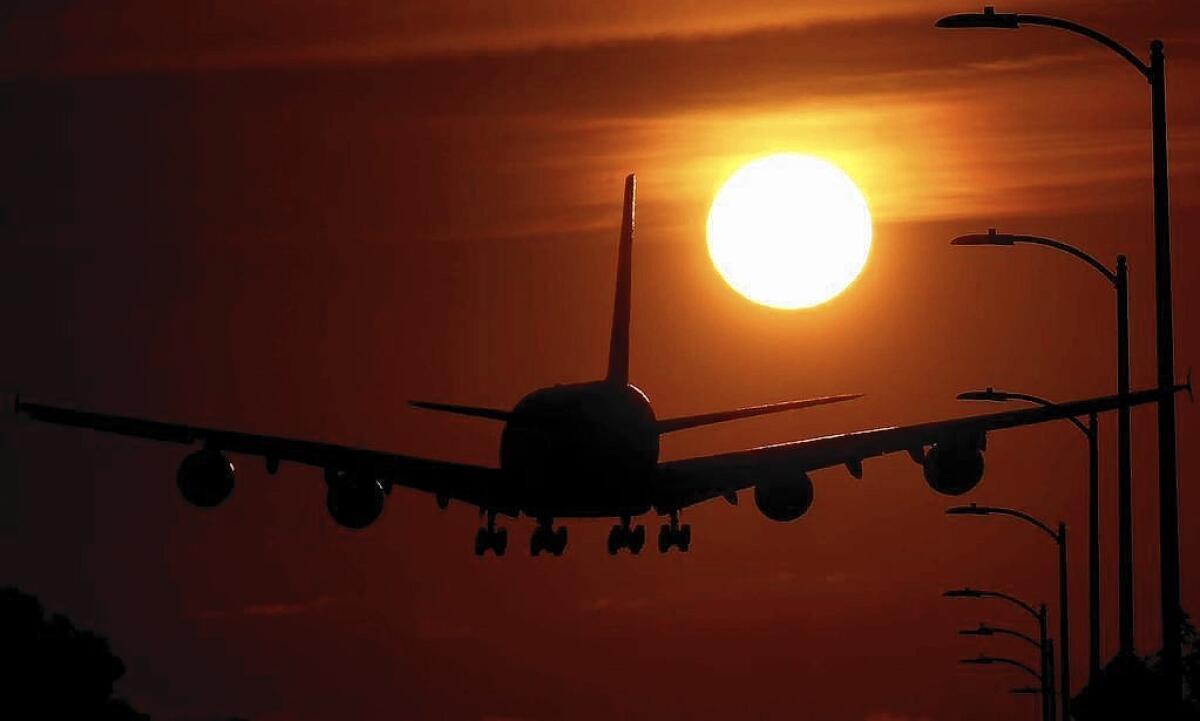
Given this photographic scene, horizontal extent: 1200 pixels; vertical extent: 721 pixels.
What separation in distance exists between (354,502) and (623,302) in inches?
797

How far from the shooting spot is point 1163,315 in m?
55.8

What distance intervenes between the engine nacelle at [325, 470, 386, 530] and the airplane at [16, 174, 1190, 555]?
3 centimetres

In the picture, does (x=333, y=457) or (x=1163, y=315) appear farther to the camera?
(x=333, y=457)

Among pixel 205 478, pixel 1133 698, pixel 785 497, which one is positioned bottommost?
pixel 1133 698

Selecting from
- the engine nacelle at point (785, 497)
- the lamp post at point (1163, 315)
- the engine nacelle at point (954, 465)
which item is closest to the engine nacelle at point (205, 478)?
the engine nacelle at point (785, 497)

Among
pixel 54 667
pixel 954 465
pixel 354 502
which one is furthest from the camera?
pixel 54 667

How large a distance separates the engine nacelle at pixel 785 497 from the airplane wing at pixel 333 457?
8844 millimetres

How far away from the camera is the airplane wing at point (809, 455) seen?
8725 cm

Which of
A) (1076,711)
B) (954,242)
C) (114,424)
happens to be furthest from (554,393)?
(1076,711)

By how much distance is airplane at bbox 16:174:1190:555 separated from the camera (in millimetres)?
88312

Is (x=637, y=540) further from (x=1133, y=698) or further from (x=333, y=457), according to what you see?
(x=1133, y=698)

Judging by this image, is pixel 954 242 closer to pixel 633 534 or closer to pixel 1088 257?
pixel 1088 257

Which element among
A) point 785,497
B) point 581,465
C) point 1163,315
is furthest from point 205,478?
point 1163,315

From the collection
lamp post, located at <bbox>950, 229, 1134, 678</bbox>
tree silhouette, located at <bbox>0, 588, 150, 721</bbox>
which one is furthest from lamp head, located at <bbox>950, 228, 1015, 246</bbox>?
tree silhouette, located at <bbox>0, 588, 150, 721</bbox>
